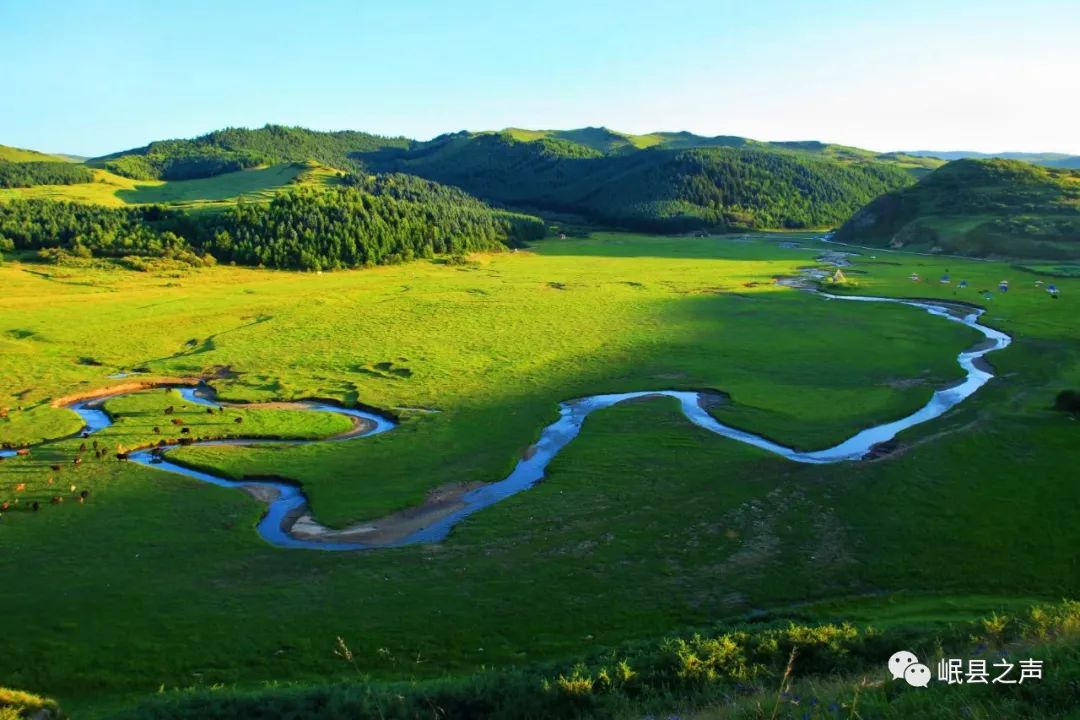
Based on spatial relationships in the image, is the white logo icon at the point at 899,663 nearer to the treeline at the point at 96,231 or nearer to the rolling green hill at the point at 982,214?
the treeline at the point at 96,231

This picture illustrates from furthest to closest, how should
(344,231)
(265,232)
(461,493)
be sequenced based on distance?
(344,231)
(265,232)
(461,493)

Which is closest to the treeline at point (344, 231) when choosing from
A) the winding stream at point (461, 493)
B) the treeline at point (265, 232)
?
the treeline at point (265, 232)

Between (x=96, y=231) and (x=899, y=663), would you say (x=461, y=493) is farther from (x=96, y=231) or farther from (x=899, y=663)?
(x=96, y=231)

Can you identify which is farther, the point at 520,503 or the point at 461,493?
the point at 461,493

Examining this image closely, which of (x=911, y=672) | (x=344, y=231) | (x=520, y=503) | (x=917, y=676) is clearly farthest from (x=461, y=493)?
(x=344, y=231)

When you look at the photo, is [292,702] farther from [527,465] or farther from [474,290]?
[474,290]

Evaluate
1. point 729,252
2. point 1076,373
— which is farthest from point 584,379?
point 729,252
